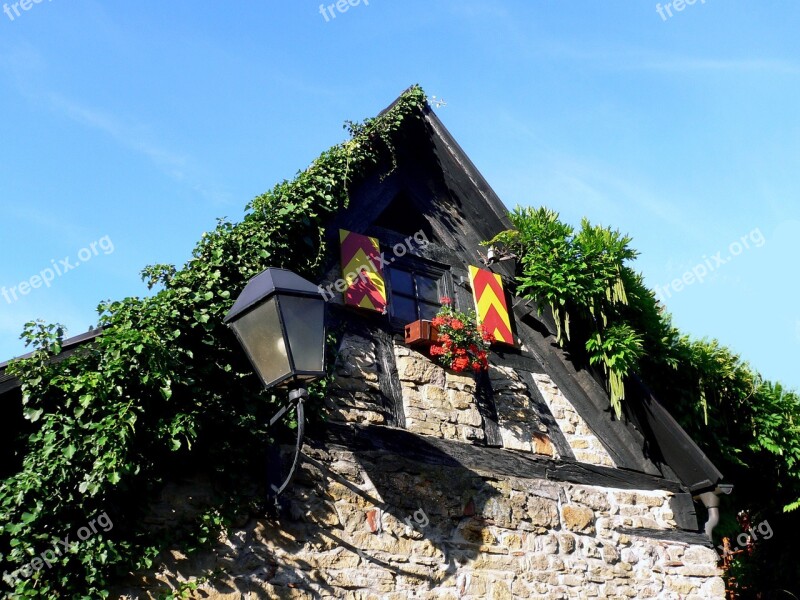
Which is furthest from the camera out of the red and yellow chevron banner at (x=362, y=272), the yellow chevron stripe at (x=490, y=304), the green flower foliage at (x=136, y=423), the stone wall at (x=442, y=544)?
the yellow chevron stripe at (x=490, y=304)

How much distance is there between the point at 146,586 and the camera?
15.1 ft

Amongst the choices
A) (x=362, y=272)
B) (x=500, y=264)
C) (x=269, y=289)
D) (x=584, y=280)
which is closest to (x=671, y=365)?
(x=584, y=280)

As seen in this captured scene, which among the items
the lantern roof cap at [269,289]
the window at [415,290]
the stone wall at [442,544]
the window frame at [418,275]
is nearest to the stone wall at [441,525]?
the stone wall at [442,544]

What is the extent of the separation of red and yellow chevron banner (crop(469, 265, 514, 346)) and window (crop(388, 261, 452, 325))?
0.26m

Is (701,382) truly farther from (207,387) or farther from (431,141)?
(207,387)

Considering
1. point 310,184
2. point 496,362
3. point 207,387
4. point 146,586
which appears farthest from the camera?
point 496,362

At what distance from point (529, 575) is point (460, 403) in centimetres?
133

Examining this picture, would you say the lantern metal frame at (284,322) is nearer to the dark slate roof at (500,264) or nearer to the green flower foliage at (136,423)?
the green flower foliage at (136,423)

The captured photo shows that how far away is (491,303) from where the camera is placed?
7414 millimetres

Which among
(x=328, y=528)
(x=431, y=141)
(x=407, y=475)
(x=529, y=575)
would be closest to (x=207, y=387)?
(x=328, y=528)

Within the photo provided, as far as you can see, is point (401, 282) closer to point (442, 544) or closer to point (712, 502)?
point (442, 544)

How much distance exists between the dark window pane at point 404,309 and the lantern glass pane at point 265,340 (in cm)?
233

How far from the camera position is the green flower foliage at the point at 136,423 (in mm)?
4418

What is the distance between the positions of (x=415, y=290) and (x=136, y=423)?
3.01 meters
